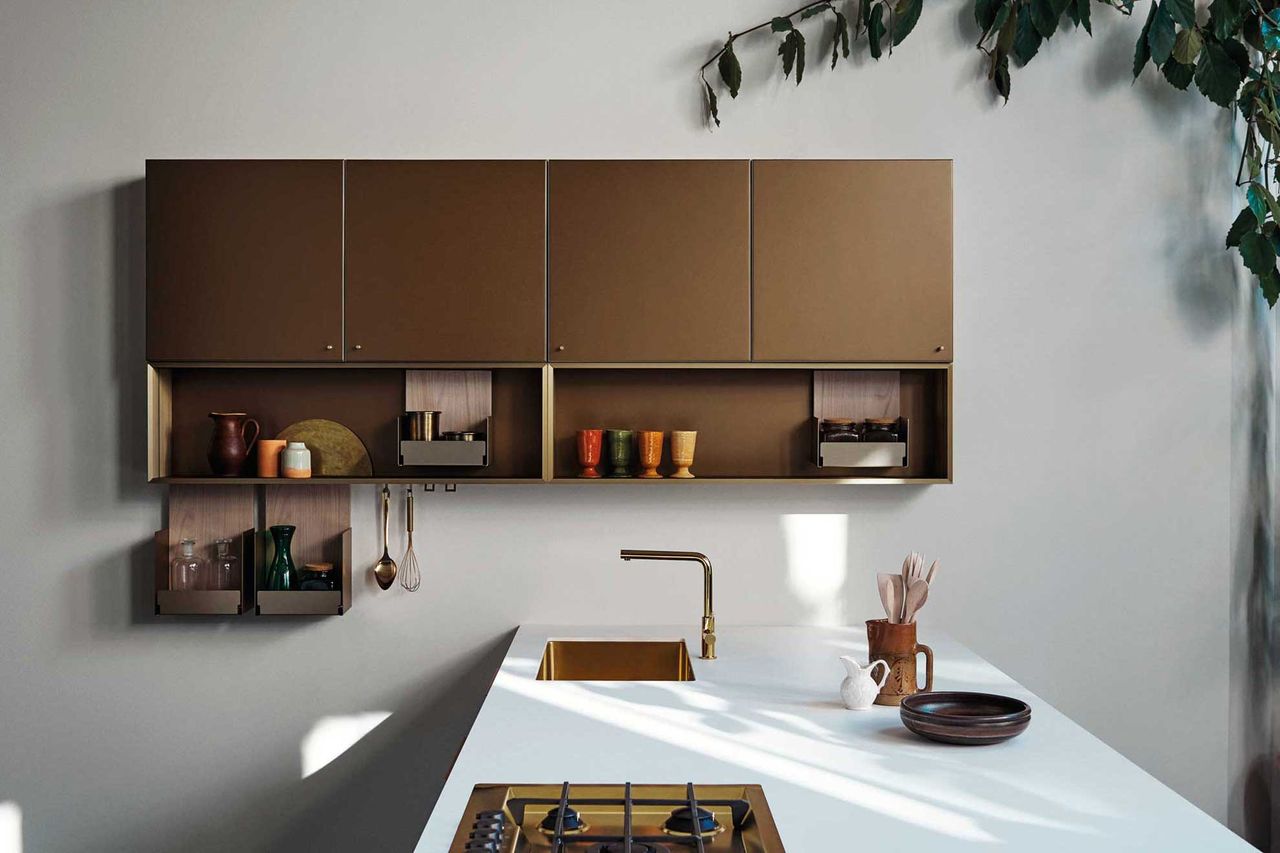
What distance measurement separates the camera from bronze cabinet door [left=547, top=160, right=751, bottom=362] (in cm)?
279

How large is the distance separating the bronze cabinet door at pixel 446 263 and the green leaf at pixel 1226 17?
1784 mm

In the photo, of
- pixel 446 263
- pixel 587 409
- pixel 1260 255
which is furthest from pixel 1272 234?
pixel 446 263

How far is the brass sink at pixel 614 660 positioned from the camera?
278 centimetres

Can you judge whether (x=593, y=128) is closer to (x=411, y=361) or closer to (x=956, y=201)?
(x=411, y=361)

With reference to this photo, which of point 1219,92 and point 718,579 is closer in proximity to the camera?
point 1219,92

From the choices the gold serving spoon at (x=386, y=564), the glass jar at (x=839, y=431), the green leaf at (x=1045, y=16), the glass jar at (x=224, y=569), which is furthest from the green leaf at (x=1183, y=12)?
the glass jar at (x=224, y=569)

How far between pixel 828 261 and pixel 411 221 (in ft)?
3.60

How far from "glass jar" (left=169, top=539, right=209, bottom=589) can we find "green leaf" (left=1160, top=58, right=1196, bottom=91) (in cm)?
292

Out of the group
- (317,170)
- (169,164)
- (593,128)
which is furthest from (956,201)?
(169,164)

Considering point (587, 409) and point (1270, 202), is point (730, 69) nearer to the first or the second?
point (587, 409)

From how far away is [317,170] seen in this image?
2801 mm

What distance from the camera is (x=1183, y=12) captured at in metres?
2.70

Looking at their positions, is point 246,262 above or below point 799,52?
below

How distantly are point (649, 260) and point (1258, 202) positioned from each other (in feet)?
5.36
